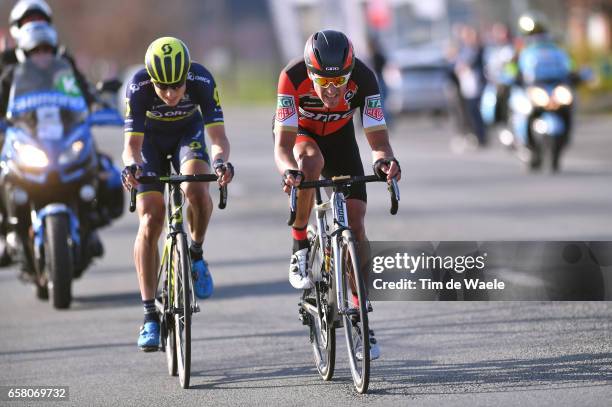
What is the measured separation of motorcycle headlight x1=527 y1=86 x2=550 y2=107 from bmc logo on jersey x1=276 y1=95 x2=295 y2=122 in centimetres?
1246

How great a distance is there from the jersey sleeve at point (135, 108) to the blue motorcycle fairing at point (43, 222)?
2.84 metres

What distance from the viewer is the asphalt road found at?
7.71 meters

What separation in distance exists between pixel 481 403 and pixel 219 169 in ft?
6.52

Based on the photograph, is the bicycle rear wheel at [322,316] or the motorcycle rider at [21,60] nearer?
the bicycle rear wheel at [322,316]

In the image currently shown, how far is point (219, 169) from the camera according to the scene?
8.04 metres

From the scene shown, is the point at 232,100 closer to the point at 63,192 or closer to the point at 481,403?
the point at 63,192

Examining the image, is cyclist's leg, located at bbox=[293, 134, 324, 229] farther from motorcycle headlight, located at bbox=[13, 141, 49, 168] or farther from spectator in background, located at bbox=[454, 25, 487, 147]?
spectator in background, located at bbox=[454, 25, 487, 147]

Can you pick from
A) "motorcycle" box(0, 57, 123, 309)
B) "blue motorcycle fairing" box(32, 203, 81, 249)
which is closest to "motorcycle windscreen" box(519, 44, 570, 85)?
"motorcycle" box(0, 57, 123, 309)

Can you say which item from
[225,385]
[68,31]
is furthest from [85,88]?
[68,31]

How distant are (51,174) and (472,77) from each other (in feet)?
52.5

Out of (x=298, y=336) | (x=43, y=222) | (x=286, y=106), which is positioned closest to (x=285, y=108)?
(x=286, y=106)

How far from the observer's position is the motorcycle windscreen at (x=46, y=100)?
11.4 metres

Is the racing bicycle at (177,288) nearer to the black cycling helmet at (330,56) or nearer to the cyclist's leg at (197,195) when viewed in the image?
the cyclist's leg at (197,195)

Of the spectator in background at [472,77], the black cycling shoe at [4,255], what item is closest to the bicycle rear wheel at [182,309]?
the black cycling shoe at [4,255]
